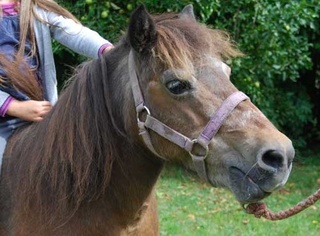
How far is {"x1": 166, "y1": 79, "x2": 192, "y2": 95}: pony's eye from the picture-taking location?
2350 mm

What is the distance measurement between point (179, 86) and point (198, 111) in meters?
0.12

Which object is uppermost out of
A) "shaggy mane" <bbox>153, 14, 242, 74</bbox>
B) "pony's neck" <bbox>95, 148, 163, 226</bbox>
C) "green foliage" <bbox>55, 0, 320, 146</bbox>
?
"shaggy mane" <bbox>153, 14, 242, 74</bbox>

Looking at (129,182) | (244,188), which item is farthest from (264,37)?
(244,188)

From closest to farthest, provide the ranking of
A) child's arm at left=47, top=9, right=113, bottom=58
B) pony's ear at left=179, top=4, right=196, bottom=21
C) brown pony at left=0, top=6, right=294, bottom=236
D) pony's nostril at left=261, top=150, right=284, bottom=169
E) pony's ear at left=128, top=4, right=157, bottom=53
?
pony's nostril at left=261, top=150, right=284, bottom=169, brown pony at left=0, top=6, right=294, bottom=236, pony's ear at left=128, top=4, right=157, bottom=53, pony's ear at left=179, top=4, right=196, bottom=21, child's arm at left=47, top=9, right=113, bottom=58

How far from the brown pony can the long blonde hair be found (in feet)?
0.72

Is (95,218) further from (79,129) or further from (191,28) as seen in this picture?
(191,28)

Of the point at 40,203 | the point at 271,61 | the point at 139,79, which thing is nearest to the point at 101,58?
the point at 139,79

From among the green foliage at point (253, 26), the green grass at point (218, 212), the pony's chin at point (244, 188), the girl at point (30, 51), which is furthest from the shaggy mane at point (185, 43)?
the green foliage at point (253, 26)

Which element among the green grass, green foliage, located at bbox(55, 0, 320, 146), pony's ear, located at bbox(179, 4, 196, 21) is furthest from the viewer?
green foliage, located at bbox(55, 0, 320, 146)

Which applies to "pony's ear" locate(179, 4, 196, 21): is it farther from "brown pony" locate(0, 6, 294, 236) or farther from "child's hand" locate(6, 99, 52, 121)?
"child's hand" locate(6, 99, 52, 121)

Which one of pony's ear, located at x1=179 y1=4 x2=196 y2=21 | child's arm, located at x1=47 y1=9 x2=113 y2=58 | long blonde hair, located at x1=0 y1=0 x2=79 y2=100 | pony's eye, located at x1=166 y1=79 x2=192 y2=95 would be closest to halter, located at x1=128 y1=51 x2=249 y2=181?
pony's eye, located at x1=166 y1=79 x2=192 y2=95

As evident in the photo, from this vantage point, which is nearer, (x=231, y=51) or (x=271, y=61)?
(x=231, y=51)

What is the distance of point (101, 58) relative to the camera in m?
2.64

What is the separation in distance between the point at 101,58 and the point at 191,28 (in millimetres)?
409
